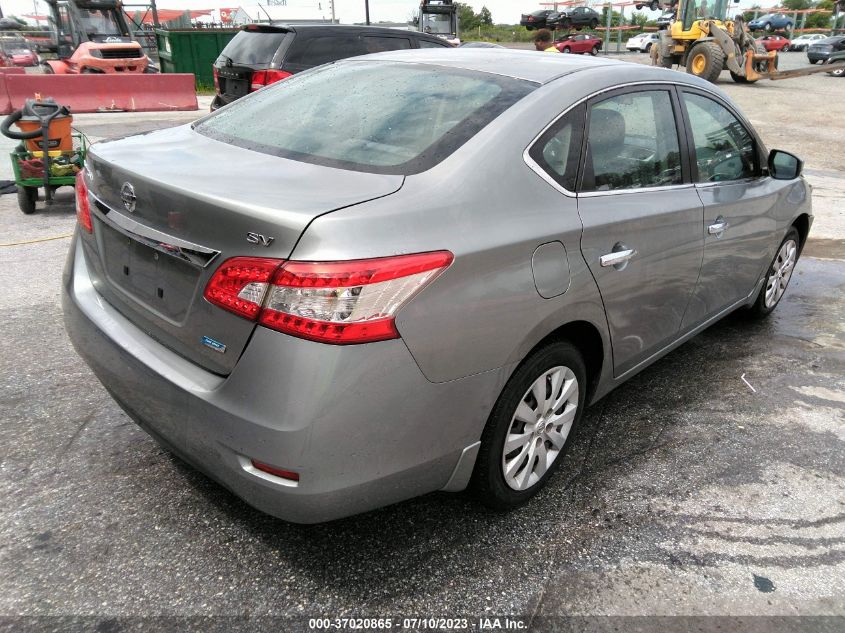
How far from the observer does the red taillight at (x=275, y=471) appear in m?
1.99

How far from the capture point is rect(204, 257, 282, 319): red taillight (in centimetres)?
194

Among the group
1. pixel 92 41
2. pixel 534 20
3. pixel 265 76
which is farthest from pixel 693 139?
pixel 534 20

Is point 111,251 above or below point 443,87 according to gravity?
below

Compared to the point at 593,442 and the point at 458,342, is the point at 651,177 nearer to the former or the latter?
the point at 593,442

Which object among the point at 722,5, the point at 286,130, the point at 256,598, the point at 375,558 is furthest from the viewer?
the point at 722,5

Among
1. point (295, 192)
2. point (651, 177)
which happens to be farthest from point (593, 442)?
point (295, 192)

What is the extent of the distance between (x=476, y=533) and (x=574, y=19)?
48122 mm

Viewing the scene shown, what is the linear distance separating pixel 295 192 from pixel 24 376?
2.40m

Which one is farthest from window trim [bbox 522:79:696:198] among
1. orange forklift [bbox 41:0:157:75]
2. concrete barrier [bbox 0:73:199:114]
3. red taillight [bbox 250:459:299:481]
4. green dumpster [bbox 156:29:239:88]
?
green dumpster [bbox 156:29:239:88]

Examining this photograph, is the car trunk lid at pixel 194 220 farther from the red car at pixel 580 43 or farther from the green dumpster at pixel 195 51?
the red car at pixel 580 43

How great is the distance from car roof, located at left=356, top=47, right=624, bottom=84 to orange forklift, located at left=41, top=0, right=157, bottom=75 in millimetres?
16462

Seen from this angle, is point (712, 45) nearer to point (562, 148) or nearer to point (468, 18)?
point (562, 148)

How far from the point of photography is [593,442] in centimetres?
327

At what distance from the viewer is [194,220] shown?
2078mm
